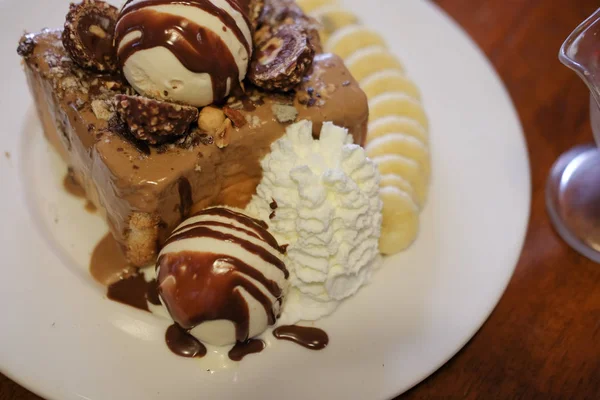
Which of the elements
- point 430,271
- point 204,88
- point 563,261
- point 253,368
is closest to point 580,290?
point 563,261

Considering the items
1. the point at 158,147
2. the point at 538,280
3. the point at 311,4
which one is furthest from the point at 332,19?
the point at 538,280

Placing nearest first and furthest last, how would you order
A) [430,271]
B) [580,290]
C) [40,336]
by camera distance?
1. [40,336]
2. [430,271]
3. [580,290]

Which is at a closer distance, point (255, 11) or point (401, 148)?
point (255, 11)

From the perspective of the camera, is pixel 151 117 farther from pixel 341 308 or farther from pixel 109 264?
pixel 341 308

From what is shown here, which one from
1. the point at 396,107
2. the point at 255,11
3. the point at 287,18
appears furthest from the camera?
the point at 396,107

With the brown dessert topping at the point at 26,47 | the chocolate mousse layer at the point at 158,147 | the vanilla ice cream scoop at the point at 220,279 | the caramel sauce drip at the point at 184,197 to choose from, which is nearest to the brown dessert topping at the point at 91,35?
the chocolate mousse layer at the point at 158,147

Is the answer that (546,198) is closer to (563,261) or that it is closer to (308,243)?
(563,261)
